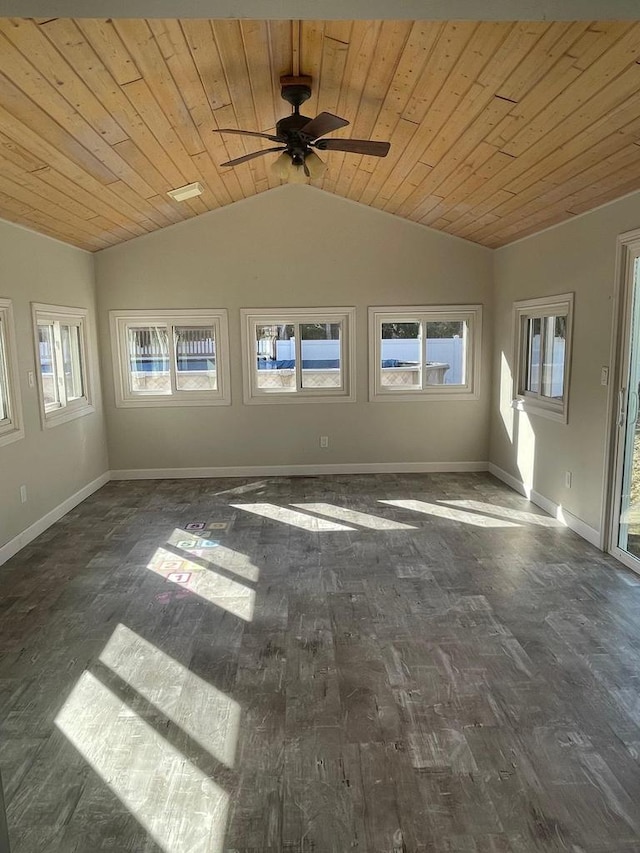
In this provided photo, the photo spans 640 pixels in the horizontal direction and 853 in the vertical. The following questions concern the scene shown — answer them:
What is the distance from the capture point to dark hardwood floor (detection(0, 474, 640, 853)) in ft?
6.50

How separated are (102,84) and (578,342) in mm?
3826

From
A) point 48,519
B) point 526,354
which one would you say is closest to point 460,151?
point 526,354

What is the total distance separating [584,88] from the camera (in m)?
2.58

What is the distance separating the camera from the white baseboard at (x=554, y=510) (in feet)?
14.8

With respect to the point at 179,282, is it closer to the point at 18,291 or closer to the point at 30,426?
the point at 18,291

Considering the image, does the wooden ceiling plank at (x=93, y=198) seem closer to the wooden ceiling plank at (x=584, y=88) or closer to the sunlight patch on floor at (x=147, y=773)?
the wooden ceiling plank at (x=584, y=88)

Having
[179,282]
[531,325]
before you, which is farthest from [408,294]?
[179,282]

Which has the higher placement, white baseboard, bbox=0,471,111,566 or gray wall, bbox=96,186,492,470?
gray wall, bbox=96,186,492,470

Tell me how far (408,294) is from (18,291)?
4023mm

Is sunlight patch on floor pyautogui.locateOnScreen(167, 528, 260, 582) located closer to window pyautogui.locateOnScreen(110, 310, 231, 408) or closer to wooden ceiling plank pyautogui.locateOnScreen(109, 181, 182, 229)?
window pyautogui.locateOnScreen(110, 310, 231, 408)

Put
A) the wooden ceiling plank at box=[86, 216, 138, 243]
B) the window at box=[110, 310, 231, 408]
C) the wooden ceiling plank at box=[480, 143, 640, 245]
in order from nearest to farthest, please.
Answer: the wooden ceiling plank at box=[480, 143, 640, 245]
the wooden ceiling plank at box=[86, 216, 138, 243]
the window at box=[110, 310, 231, 408]

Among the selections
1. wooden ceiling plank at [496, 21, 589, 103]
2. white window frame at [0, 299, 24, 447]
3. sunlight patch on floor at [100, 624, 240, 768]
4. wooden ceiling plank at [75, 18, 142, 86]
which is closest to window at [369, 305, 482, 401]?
white window frame at [0, 299, 24, 447]

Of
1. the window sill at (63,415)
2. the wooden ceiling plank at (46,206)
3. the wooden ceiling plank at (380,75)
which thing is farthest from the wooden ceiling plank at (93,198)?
the wooden ceiling plank at (380,75)

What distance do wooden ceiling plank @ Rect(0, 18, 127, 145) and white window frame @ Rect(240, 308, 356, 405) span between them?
10.8 feet
